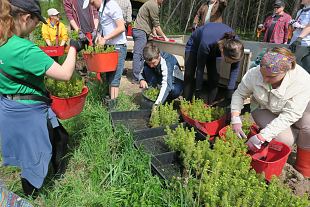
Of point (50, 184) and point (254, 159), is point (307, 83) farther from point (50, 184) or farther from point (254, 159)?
point (50, 184)

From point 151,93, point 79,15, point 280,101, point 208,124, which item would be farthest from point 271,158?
point 79,15

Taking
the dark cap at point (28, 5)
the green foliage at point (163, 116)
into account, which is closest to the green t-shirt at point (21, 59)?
the dark cap at point (28, 5)

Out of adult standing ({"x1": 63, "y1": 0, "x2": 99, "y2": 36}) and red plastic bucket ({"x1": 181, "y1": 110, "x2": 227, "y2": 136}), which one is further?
adult standing ({"x1": 63, "y1": 0, "x2": 99, "y2": 36})

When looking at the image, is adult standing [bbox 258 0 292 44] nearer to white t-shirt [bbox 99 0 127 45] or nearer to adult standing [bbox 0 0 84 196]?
white t-shirt [bbox 99 0 127 45]

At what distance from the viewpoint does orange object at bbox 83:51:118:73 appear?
3035 mm

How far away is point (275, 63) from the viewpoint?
83.6 inches

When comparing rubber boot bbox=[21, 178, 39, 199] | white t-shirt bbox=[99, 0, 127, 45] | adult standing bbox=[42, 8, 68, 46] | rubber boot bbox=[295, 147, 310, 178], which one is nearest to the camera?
rubber boot bbox=[21, 178, 39, 199]

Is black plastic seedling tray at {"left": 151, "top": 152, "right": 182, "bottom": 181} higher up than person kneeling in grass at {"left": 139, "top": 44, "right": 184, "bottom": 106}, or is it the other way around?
person kneeling in grass at {"left": 139, "top": 44, "right": 184, "bottom": 106}

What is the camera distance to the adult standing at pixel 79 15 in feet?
16.0

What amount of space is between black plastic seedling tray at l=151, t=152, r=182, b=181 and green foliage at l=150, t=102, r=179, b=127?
1.82ft

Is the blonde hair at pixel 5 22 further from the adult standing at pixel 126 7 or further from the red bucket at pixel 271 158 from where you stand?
the adult standing at pixel 126 7

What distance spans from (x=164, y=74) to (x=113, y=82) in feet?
2.20

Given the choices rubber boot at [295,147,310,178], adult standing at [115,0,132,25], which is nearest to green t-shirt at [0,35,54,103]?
rubber boot at [295,147,310,178]

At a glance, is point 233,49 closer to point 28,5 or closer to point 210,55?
point 210,55
